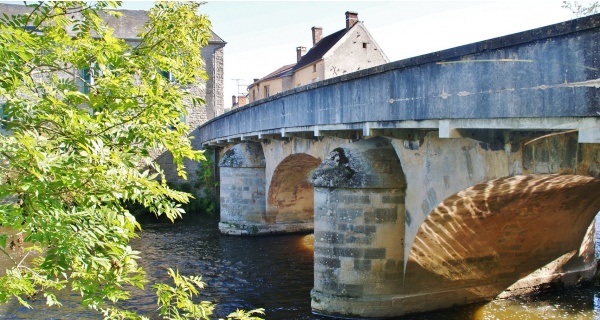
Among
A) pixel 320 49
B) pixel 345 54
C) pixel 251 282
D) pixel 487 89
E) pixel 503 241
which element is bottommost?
pixel 251 282

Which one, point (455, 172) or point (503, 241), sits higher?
point (455, 172)

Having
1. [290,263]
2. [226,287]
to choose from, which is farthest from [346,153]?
[290,263]

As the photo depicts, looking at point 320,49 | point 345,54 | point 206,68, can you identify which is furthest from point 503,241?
point 320,49

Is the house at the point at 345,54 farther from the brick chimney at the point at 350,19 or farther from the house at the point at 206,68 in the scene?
the house at the point at 206,68

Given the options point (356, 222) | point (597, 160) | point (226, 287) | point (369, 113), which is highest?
point (369, 113)

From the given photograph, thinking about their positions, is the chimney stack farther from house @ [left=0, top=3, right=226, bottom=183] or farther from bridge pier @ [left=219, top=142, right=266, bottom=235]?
bridge pier @ [left=219, top=142, right=266, bottom=235]

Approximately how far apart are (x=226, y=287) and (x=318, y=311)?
325 centimetres

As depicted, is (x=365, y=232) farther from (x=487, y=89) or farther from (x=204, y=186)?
(x=204, y=186)

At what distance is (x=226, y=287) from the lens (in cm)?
1292

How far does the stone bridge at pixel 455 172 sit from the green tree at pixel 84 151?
3.16 meters

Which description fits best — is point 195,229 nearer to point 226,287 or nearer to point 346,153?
point 226,287

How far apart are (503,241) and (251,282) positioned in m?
5.75

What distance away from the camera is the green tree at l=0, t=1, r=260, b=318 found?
3219mm

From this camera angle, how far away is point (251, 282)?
13.3 metres
